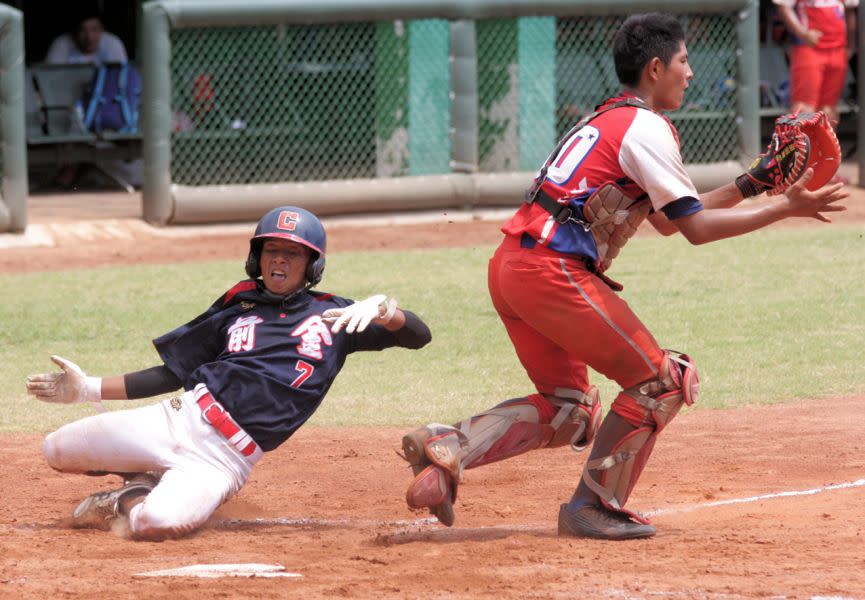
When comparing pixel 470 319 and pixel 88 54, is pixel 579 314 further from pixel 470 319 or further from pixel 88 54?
pixel 88 54

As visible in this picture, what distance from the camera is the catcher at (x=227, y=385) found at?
4.80m

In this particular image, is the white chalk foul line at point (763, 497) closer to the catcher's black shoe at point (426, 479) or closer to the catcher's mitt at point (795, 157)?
the catcher's black shoe at point (426, 479)

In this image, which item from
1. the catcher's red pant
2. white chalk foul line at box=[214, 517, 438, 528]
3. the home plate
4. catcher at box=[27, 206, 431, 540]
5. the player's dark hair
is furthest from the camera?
white chalk foul line at box=[214, 517, 438, 528]

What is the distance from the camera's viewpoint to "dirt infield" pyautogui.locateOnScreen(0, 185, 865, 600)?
400cm

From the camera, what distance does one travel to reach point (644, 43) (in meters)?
4.55

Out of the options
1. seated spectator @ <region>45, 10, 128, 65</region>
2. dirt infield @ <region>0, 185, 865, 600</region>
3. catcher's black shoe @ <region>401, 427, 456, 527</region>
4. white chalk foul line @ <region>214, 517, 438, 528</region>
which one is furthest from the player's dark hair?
seated spectator @ <region>45, 10, 128, 65</region>

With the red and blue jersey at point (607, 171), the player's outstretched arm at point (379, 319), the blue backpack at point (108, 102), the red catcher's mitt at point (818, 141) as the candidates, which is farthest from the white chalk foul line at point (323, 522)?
the blue backpack at point (108, 102)

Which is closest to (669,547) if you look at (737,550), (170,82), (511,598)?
(737,550)

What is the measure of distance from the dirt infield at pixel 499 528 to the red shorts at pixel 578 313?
0.58m

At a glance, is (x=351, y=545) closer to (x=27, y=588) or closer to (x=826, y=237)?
(x=27, y=588)

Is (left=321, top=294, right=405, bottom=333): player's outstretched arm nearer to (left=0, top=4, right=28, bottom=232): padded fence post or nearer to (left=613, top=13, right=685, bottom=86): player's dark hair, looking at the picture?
(left=613, top=13, right=685, bottom=86): player's dark hair

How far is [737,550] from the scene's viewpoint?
436 centimetres

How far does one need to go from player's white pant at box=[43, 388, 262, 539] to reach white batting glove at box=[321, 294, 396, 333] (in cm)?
53

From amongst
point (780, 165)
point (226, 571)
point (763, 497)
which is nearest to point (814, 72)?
point (763, 497)
